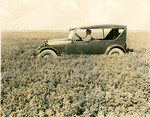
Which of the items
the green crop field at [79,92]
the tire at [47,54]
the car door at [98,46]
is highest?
the car door at [98,46]

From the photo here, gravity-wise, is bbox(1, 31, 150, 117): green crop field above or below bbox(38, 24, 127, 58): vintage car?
below

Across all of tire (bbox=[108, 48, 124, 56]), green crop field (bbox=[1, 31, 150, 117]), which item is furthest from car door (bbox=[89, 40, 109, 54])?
green crop field (bbox=[1, 31, 150, 117])

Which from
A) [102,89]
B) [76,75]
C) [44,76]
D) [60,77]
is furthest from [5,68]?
[102,89]

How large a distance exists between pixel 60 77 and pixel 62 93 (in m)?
1.08

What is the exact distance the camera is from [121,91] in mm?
4660

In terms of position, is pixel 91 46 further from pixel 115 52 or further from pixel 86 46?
pixel 115 52

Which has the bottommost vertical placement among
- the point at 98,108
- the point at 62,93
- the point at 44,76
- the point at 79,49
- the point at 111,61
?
the point at 98,108

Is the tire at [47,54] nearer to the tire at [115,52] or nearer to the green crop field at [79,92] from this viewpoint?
the green crop field at [79,92]

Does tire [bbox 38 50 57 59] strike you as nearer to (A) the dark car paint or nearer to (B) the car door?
(A) the dark car paint

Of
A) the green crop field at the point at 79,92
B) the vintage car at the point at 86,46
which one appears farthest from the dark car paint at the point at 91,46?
the green crop field at the point at 79,92

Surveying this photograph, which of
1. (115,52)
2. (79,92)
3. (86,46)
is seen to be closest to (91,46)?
(86,46)

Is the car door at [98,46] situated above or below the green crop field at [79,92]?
above

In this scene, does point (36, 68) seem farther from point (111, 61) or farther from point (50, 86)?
point (111, 61)

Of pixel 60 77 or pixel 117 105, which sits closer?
pixel 117 105
